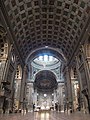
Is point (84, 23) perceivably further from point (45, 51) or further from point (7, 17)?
point (45, 51)

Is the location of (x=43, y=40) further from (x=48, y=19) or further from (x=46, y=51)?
(x=48, y=19)

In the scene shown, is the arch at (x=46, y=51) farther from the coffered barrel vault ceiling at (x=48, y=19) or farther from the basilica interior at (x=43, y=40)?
the coffered barrel vault ceiling at (x=48, y=19)

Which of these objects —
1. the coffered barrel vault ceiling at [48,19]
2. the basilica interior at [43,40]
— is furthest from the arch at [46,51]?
the coffered barrel vault ceiling at [48,19]

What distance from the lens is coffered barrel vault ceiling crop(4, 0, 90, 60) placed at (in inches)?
584

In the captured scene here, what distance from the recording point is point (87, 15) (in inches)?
547

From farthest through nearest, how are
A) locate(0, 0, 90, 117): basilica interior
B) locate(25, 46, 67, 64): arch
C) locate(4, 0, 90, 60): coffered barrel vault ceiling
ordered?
locate(25, 46, 67, 64): arch, locate(4, 0, 90, 60): coffered barrel vault ceiling, locate(0, 0, 90, 117): basilica interior

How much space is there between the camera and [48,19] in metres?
18.7

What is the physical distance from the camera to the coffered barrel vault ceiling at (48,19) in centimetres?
1484

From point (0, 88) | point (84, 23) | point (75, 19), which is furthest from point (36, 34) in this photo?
point (0, 88)

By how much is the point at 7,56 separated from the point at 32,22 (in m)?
6.99

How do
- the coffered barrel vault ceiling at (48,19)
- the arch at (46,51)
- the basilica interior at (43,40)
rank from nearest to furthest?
the basilica interior at (43,40), the coffered barrel vault ceiling at (48,19), the arch at (46,51)

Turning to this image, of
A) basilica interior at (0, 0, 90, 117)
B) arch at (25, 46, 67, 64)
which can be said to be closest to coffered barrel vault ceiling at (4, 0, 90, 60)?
basilica interior at (0, 0, 90, 117)

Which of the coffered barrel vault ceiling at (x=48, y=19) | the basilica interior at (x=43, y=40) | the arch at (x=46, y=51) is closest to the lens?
the basilica interior at (x=43, y=40)

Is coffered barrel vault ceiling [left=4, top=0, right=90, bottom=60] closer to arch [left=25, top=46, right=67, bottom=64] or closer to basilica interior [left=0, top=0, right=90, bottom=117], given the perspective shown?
basilica interior [left=0, top=0, right=90, bottom=117]
